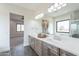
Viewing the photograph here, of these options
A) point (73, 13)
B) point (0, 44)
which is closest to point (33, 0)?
point (73, 13)

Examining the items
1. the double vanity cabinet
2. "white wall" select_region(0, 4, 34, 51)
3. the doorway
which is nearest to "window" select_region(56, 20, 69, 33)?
the double vanity cabinet

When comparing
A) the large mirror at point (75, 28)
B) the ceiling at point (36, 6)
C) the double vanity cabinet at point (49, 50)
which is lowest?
the double vanity cabinet at point (49, 50)

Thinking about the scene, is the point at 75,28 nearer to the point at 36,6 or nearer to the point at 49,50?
the point at 49,50

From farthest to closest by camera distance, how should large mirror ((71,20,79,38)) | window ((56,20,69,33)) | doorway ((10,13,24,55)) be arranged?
doorway ((10,13,24,55)) < window ((56,20,69,33)) < large mirror ((71,20,79,38))

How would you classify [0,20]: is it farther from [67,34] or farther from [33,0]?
[33,0]

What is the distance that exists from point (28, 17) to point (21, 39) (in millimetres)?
1151

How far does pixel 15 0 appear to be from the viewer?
2.66 feet

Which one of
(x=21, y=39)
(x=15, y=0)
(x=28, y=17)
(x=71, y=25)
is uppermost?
(x=28, y=17)

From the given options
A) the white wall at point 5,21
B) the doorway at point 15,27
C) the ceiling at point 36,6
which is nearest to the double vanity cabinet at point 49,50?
the doorway at point 15,27

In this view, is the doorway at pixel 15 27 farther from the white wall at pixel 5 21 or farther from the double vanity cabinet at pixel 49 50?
the double vanity cabinet at pixel 49 50

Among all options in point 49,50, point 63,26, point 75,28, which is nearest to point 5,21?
point 49,50

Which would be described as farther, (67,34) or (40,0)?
(67,34)

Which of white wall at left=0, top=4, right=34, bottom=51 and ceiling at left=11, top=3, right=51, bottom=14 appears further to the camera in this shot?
white wall at left=0, top=4, right=34, bottom=51

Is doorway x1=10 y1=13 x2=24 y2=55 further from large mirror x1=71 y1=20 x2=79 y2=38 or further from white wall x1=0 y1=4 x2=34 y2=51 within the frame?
large mirror x1=71 y1=20 x2=79 y2=38
